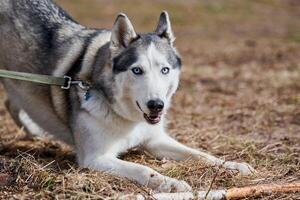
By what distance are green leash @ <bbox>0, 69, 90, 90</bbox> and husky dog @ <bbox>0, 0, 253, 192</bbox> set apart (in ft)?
0.23

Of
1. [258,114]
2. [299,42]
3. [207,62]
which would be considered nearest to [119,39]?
[258,114]

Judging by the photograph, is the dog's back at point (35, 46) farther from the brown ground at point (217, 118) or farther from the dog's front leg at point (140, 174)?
the dog's front leg at point (140, 174)

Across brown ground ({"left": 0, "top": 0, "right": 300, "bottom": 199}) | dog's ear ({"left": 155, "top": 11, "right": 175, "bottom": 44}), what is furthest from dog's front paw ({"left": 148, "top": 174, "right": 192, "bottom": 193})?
dog's ear ({"left": 155, "top": 11, "right": 175, "bottom": 44})

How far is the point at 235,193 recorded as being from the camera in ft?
14.4

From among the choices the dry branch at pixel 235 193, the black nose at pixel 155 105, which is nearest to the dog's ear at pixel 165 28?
the black nose at pixel 155 105

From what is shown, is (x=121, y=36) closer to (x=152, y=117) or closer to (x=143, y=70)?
(x=143, y=70)

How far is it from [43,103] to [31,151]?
49 cm

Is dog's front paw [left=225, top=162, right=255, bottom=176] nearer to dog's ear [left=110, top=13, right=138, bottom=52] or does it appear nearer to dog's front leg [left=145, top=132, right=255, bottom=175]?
dog's front leg [left=145, top=132, right=255, bottom=175]

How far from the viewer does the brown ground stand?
4.55 meters

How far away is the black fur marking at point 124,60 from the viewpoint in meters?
4.97

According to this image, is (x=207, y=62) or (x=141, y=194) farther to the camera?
(x=207, y=62)

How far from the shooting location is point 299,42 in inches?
579

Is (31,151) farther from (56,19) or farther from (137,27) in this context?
(137,27)

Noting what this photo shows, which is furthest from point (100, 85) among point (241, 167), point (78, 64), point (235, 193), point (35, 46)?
point (235, 193)
